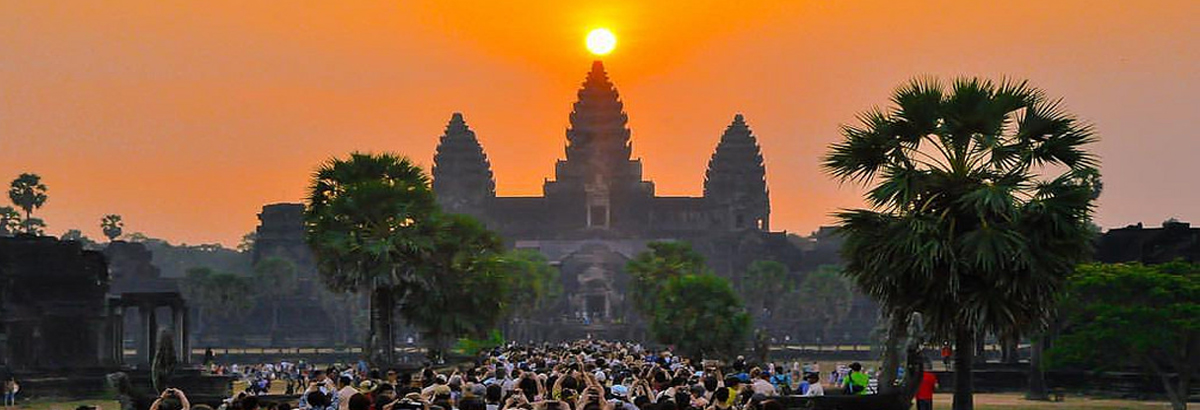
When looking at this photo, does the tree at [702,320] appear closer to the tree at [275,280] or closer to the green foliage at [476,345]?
the green foliage at [476,345]

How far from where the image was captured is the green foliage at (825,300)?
174625 millimetres

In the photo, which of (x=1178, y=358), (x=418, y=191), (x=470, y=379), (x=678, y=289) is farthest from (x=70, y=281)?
(x=470, y=379)

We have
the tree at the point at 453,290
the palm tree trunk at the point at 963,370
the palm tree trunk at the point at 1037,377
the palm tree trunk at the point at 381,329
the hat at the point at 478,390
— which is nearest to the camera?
the hat at the point at 478,390

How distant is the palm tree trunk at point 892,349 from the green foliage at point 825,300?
141913 mm

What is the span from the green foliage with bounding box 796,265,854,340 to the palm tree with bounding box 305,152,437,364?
4349 inches

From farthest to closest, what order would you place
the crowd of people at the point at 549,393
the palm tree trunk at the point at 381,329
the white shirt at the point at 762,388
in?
1. the palm tree trunk at the point at 381,329
2. the white shirt at the point at 762,388
3. the crowd of people at the point at 549,393

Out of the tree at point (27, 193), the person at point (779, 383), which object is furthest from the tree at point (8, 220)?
the person at point (779, 383)

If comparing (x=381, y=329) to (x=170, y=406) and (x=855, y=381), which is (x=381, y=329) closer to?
(x=855, y=381)

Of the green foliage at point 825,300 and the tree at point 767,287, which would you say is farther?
the tree at point 767,287

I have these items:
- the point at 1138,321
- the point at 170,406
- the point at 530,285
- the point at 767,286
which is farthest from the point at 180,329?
the point at 767,286

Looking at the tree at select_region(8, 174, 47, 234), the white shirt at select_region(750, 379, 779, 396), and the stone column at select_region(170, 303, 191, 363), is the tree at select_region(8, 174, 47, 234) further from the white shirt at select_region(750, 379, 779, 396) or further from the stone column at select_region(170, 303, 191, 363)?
the white shirt at select_region(750, 379, 779, 396)

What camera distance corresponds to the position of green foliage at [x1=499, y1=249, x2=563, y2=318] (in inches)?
4596

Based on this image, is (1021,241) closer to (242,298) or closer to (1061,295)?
(1061,295)

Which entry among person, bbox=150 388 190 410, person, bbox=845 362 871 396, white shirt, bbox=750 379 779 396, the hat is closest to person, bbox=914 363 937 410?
person, bbox=845 362 871 396
